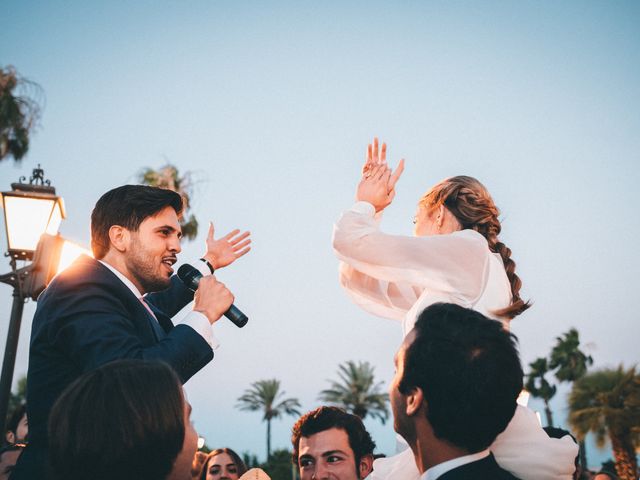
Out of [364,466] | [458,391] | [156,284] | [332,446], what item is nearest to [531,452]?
[458,391]

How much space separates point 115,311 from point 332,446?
2972 mm

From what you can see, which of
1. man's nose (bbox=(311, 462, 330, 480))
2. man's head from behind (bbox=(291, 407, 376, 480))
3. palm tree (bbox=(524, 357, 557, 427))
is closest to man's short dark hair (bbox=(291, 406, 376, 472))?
man's head from behind (bbox=(291, 407, 376, 480))

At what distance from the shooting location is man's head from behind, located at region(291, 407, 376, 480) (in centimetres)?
521

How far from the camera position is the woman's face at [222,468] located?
25.1 feet

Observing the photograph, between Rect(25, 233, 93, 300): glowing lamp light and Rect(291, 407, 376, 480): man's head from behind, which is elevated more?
Rect(25, 233, 93, 300): glowing lamp light

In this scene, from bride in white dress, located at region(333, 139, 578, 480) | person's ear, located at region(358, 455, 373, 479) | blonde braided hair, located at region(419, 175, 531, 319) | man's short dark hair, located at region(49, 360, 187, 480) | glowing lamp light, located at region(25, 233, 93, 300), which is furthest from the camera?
glowing lamp light, located at region(25, 233, 93, 300)

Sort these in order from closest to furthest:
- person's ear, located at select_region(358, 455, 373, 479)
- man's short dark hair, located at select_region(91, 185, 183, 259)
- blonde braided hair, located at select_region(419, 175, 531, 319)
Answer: blonde braided hair, located at select_region(419, 175, 531, 319) < man's short dark hair, located at select_region(91, 185, 183, 259) < person's ear, located at select_region(358, 455, 373, 479)

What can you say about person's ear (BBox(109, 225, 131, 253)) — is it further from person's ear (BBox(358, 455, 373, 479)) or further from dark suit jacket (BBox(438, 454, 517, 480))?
person's ear (BBox(358, 455, 373, 479))

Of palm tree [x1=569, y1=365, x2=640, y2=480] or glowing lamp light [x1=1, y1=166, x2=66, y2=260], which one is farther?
palm tree [x1=569, y1=365, x2=640, y2=480]

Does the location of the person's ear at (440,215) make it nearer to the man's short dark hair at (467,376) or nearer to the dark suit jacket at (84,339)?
the man's short dark hair at (467,376)

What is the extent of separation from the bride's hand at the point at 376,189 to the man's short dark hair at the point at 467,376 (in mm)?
925

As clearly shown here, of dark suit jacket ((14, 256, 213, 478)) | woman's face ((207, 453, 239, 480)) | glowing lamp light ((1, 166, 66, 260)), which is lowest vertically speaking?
woman's face ((207, 453, 239, 480))

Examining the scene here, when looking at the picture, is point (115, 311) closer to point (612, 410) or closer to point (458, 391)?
point (458, 391)

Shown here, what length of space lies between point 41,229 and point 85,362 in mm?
3694
